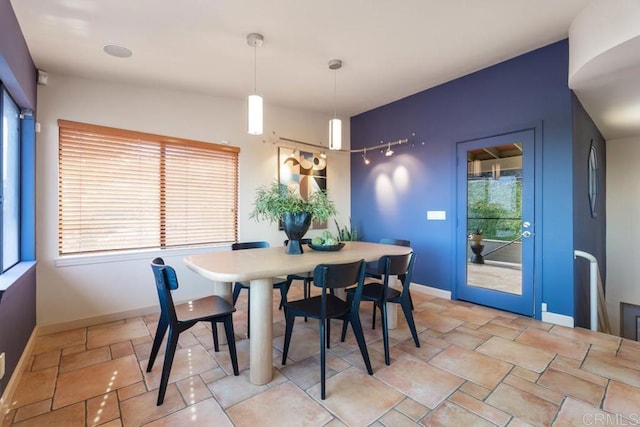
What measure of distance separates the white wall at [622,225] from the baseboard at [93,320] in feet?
22.0

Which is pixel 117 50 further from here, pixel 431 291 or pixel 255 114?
pixel 431 291

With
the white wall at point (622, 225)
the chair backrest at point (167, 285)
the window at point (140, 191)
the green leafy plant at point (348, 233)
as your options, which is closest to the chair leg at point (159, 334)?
the chair backrest at point (167, 285)

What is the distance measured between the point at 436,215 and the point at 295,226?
2.24 metres

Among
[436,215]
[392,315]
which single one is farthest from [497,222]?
[392,315]

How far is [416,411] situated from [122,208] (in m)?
3.35

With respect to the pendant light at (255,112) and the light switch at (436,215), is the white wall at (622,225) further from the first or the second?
the pendant light at (255,112)

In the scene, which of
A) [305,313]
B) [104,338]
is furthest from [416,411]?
[104,338]

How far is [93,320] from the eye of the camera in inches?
121

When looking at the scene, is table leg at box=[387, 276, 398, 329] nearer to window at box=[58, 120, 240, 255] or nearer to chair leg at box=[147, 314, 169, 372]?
chair leg at box=[147, 314, 169, 372]

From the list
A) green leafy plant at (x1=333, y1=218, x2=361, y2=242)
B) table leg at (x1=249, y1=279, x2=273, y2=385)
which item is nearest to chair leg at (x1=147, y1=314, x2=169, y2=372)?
table leg at (x1=249, y1=279, x2=273, y2=385)

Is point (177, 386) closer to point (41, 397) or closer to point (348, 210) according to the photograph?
point (41, 397)

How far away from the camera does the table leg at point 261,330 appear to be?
1929 mm

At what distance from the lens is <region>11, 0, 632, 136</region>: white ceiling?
223 centimetres

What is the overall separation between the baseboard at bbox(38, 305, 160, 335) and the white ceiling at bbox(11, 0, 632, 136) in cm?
248
